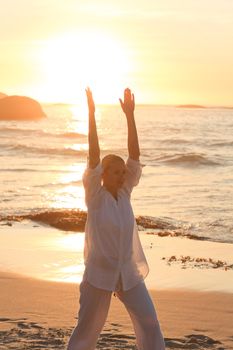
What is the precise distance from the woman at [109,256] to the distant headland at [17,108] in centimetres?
13561

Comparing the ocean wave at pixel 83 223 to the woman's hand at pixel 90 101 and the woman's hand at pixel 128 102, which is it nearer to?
the woman's hand at pixel 128 102

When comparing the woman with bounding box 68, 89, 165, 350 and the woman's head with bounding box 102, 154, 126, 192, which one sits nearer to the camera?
the woman with bounding box 68, 89, 165, 350

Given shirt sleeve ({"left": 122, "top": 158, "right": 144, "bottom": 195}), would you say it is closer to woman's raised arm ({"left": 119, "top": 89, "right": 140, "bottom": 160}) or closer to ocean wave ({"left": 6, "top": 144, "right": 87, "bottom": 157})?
woman's raised arm ({"left": 119, "top": 89, "right": 140, "bottom": 160})

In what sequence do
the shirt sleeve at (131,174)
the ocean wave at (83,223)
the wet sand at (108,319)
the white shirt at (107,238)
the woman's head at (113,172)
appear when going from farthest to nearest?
the ocean wave at (83,223) → the wet sand at (108,319) → the shirt sleeve at (131,174) → the woman's head at (113,172) → the white shirt at (107,238)

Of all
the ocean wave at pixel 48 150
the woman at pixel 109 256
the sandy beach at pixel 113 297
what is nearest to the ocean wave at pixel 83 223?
the sandy beach at pixel 113 297

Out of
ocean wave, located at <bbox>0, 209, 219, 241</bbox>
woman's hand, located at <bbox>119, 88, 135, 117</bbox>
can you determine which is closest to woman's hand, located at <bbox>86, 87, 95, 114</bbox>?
woman's hand, located at <bbox>119, 88, 135, 117</bbox>

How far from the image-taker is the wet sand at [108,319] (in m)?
7.31

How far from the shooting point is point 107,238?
18.2 feet

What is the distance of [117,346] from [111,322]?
880 mm

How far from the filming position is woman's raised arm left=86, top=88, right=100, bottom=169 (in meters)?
5.53

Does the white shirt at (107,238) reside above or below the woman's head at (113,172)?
below

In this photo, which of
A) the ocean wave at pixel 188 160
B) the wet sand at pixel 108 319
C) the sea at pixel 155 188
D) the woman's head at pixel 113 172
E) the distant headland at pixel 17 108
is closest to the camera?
the woman's head at pixel 113 172

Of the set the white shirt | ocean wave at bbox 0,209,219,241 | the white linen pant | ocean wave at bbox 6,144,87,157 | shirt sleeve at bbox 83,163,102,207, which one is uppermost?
shirt sleeve at bbox 83,163,102,207

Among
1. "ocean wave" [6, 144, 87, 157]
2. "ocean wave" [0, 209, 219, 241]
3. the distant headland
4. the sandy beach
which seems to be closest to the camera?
the sandy beach
